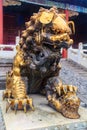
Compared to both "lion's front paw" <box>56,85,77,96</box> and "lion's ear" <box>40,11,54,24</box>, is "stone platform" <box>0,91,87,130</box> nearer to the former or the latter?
"lion's front paw" <box>56,85,77,96</box>

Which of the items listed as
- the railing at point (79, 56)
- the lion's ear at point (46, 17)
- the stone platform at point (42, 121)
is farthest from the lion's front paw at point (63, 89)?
the railing at point (79, 56)

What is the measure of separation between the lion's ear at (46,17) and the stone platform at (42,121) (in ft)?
2.09

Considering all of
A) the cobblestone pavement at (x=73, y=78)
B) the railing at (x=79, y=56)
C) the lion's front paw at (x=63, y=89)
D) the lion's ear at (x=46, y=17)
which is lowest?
the cobblestone pavement at (x=73, y=78)

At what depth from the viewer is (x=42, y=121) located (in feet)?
5.59

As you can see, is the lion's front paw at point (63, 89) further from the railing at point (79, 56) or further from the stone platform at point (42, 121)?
the railing at point (79, 56)

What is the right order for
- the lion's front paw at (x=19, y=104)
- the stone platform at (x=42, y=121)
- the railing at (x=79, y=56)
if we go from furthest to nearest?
the railing at (x=79, y=56)
the lion's front paw at (x=19, y=104)
the stone platform at (x=42, y=121)

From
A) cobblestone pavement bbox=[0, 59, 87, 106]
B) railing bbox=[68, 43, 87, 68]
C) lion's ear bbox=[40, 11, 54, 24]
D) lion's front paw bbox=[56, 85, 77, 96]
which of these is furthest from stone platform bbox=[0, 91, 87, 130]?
railing bbox=[68, 43, 87, 68]

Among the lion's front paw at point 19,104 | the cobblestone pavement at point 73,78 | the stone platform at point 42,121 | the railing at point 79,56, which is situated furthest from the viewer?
the railing at point 79,56

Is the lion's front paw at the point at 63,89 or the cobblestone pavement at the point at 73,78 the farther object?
the cobblestone pavement at the point at 73,78

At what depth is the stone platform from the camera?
1.64m

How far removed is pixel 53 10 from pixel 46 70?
426 mm

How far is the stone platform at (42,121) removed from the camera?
5.38 feet

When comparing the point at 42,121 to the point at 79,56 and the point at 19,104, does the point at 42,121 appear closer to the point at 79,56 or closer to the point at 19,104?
the point at 19,104

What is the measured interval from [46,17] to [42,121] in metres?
0.69
